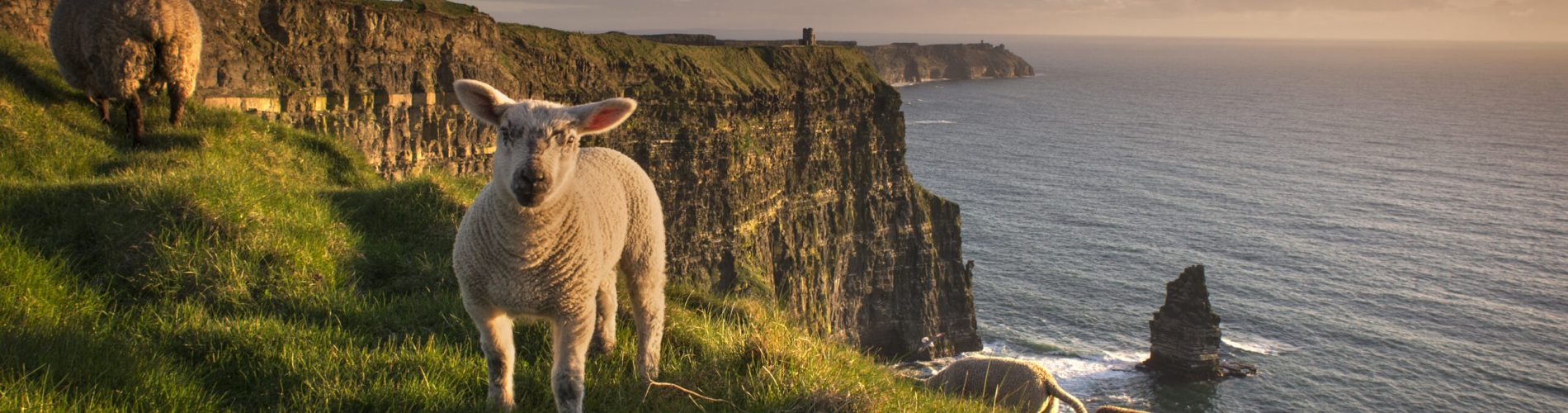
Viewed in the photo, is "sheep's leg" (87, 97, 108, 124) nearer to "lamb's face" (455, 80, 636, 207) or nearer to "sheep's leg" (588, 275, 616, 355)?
"sheep's leg" (588, 275, 616, 355)

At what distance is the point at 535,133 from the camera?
203 inches

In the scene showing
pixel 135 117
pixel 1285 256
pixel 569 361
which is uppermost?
pixel 135 117

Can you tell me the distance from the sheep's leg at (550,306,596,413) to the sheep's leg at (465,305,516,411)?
0.33 m

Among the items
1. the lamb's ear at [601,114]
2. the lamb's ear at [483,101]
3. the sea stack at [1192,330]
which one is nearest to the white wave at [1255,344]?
the sea stack at [1192,330]

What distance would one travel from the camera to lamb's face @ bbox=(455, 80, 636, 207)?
518 centimetres

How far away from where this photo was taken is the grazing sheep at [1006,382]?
45.9ft

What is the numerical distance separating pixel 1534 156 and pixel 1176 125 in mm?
51029

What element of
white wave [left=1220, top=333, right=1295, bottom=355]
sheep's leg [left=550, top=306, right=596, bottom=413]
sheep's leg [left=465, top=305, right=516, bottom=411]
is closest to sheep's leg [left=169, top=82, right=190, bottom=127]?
sheep's leg [left=465, top=305, right=516, bottom=411]

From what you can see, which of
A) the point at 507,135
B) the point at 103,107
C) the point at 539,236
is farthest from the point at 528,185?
the point at 103,107

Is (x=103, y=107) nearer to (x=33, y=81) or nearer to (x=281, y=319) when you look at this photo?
(x=33, y=81)

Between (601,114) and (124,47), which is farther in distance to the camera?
(124,47)

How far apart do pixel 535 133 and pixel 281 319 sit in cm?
336

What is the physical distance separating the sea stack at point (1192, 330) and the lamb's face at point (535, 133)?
5810cm

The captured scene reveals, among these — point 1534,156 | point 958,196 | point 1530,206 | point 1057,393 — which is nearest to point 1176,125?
point 1534,156
